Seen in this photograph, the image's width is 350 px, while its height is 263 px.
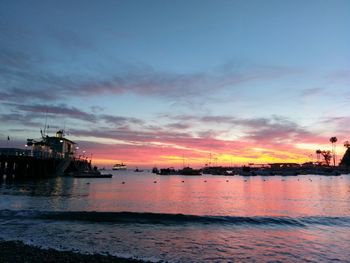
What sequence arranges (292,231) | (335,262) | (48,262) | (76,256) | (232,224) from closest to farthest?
(48,262), (76,256), (335,262), (292,231), (232,224)

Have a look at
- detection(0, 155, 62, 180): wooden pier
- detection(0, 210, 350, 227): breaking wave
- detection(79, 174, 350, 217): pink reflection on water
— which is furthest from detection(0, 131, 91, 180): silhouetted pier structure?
detection(0, 210, 350, 227): breaking wave

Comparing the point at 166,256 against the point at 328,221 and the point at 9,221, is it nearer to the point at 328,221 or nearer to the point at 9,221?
the point at 9,221

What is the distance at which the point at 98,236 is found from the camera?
25.5 meters

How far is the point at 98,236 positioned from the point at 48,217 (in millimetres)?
10825

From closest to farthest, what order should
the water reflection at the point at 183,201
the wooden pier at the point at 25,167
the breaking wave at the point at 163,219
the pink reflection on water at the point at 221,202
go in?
the breaking wave at the point at 163,219, the pink reflection on water at the point at 221,202, the water reflection at the point at 183,201, the wooden pier at the point at 25,167

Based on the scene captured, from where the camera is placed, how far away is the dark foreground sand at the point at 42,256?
1655 centimetres

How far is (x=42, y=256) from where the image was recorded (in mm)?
17328

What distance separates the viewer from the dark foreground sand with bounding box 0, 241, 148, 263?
16547 mm

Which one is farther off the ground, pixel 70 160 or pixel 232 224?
pixel 70 160

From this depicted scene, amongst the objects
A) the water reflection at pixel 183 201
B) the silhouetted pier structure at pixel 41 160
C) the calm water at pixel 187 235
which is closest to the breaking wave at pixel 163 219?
the calm water at pixel 187 235

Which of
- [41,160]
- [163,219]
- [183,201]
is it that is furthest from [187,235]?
[41,160]

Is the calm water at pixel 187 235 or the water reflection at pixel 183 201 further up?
the water reflection at pixel 183 201

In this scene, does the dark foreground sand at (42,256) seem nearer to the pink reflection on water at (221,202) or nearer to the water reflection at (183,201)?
Answer: the water reflection at (183,201)

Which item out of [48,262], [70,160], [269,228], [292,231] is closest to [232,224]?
[269,228]
